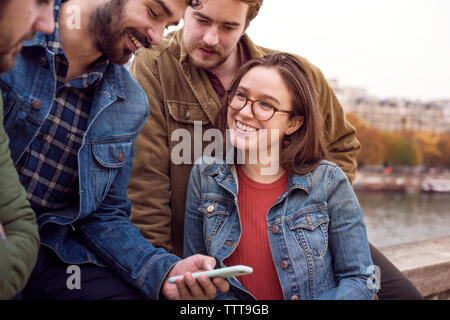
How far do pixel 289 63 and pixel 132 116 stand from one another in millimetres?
696

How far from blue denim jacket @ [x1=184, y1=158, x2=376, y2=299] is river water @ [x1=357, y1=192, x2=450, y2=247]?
861 inches

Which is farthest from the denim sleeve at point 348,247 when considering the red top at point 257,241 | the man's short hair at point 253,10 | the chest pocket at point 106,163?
the man's short hair at point 253,10

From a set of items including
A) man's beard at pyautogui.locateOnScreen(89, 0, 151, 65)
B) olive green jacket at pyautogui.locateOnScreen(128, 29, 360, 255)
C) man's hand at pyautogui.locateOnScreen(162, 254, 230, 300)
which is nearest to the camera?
man's hand at pyautogui.locateOnScreen(162, 254, 230, 300)

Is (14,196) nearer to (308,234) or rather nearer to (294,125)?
(308,234)

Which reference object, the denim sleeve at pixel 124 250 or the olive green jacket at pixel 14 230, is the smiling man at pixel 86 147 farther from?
the olive green jacket at pixel 14 230

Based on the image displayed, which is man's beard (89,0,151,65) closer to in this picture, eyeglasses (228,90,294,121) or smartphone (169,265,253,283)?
eyeglasses (228,90,294,121)

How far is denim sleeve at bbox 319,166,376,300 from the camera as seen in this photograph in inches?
64.8

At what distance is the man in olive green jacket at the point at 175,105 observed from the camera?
7.26 feet

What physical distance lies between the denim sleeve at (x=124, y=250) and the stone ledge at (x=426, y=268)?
169cm

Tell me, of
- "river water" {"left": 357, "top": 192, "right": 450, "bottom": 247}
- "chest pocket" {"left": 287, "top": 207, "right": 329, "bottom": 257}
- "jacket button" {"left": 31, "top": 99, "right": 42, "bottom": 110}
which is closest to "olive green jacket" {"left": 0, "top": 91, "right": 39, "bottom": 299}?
"jacket button" {"left": 31, "top": 99, "right": 42, "bottom": 110}

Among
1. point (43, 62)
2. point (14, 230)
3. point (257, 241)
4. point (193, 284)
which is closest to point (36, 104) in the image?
point (43, 62)

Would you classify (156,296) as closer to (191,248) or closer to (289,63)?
(191,248)
